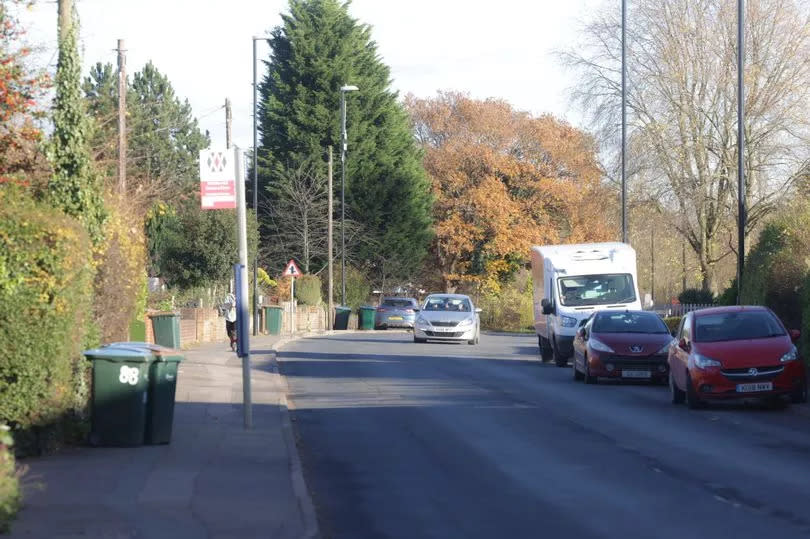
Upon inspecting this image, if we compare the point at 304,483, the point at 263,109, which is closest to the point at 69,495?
the point at 304,483

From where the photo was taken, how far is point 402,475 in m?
12.9

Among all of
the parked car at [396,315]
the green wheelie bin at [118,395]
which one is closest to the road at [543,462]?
the green wheelie bin at [118,395]

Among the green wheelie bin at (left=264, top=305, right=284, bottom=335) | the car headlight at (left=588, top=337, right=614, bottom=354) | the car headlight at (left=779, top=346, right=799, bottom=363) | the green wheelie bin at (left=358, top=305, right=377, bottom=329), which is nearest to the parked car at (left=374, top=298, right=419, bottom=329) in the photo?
the green wheelie bin at (left=358, top=305, right=377, bottom=329)

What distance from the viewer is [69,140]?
1582 cm

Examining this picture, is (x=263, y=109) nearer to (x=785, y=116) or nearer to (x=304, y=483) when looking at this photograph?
(x=785, y=116)

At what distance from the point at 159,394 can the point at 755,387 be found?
9.35 meters

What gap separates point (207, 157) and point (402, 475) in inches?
208

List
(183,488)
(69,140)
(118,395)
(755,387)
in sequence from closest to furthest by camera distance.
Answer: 1. (183,488)
2. (118,395)
3. (69,140)
4. (755,387)

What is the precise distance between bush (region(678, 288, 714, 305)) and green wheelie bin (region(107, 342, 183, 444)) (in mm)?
31562

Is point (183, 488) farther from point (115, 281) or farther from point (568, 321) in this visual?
point (568, 321)

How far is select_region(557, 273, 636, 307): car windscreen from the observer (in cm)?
3091

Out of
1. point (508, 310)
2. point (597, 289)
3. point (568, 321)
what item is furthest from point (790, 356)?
point (508, 310)

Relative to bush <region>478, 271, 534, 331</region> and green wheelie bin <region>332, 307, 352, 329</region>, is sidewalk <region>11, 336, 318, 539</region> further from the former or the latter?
bush <region>478, 271, 534, 331</region>

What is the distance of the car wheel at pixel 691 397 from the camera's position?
19625 mm
